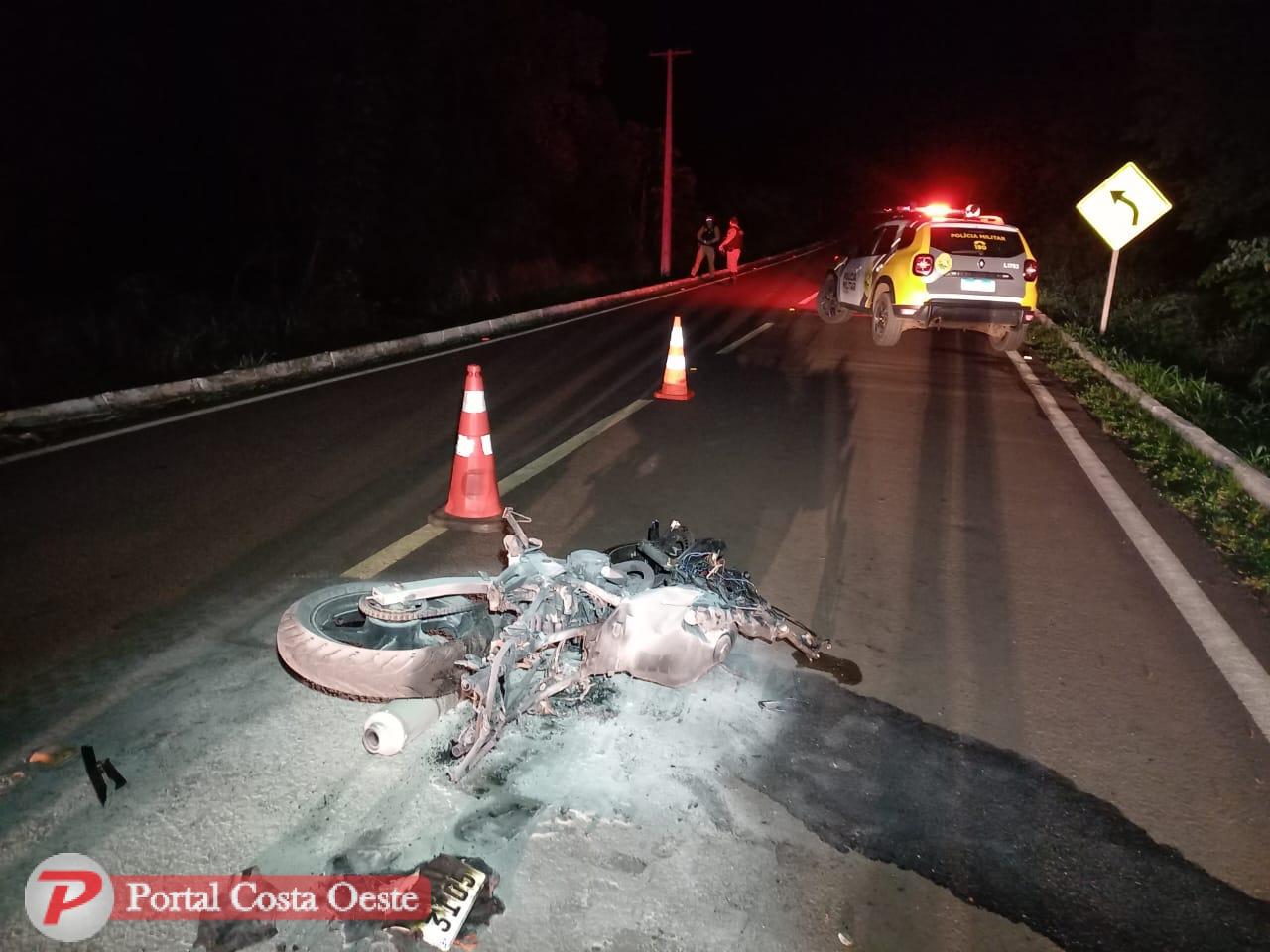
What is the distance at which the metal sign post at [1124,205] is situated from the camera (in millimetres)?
14703

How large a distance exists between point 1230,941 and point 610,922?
1791 millimetres

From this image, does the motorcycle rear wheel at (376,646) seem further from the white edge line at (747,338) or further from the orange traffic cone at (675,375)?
the white edge line at (747,338)

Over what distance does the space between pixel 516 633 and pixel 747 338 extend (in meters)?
13.1

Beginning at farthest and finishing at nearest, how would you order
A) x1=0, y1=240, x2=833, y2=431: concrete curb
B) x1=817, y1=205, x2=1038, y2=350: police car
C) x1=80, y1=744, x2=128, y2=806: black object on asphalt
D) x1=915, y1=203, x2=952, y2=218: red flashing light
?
x1=915, y1=203, x2=952, y2=218: red flashing light, x1=817, y1=205, x2=1038, y2=350: police car, x1=0, y1=240, x2=833, y2=431: concrete curb, x1=80, y1=744, x2=128, y2=806: black object on asphalt

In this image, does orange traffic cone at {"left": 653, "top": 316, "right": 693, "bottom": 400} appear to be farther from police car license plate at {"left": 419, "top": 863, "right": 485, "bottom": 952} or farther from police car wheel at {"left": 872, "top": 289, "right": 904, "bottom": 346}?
police car license plate at {"left": 419, "top": 863, "right": 485, "bottom": 952}

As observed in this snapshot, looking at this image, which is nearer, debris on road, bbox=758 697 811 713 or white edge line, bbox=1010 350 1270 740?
debris on road, bbox=758 697 811 713

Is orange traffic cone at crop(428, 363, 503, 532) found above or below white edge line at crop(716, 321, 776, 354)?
above

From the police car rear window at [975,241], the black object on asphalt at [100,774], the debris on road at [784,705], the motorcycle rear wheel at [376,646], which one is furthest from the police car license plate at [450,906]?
the police car rear window at [975,241]

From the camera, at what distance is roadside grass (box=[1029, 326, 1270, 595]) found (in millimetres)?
6500

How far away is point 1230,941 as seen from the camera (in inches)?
114

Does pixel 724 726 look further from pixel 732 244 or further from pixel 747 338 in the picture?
pixel 732 244

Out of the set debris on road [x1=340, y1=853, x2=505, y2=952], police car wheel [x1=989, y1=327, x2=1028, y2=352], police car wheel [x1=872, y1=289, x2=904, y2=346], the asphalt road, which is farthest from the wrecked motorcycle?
police car wheel [x1=989, y1=327, x2=1028, y2=352]

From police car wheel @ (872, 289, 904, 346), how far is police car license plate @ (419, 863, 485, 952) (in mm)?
12626

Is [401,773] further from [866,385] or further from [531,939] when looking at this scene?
[866,385]
